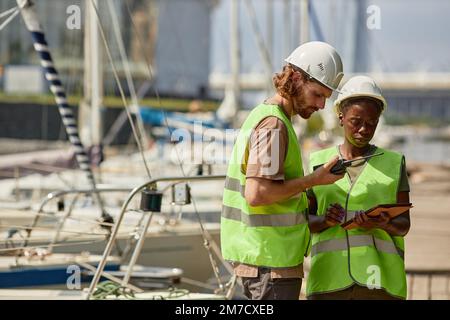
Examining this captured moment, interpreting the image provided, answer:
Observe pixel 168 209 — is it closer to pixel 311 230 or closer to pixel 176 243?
pixel 176 243

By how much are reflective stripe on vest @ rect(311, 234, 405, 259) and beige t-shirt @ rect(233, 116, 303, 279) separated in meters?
0.52

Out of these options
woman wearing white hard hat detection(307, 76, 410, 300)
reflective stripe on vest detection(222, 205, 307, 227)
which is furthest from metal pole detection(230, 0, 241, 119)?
reflective stripe on vest detection(222, 205, 307, 227)

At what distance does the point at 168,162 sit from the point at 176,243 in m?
7.28

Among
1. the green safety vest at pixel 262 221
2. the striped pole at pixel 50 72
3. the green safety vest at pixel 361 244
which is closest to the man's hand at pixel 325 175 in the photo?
the green safety vest at pixel 262 221

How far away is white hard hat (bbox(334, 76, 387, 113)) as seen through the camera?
4.35 m

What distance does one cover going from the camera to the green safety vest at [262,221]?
3975mm

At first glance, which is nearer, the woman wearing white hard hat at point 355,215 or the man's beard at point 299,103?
the man's beard at point 299,103

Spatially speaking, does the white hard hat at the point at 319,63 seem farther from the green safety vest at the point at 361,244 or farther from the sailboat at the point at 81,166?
the sailboat at the point at 81,166

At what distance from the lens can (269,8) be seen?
28.4 m

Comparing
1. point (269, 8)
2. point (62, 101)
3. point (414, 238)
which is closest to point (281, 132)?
point (62, 101)

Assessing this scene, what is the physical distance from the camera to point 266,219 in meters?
3.98

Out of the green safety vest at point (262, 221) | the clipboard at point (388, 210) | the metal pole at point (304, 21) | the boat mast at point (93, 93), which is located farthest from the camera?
the metal pole at point (304, 21)

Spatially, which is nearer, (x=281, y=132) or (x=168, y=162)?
(x=281, y=132)
